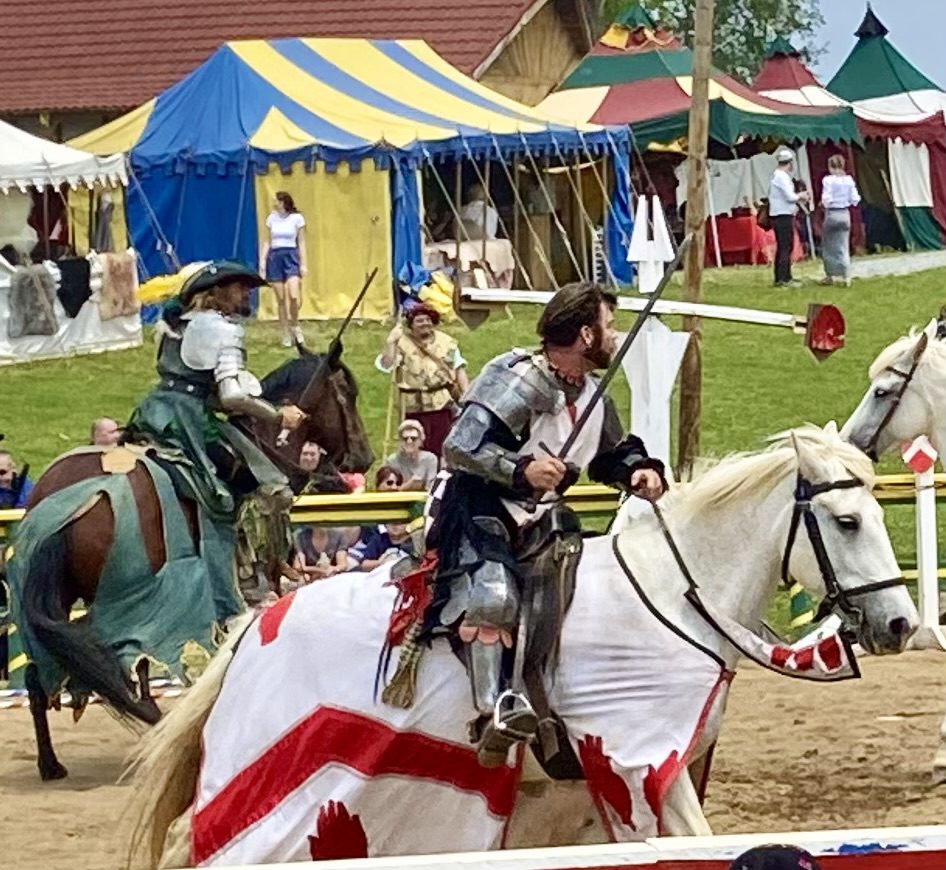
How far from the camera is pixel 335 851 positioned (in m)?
6.10

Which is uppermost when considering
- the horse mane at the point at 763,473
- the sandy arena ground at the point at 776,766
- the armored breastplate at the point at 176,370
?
the armored breastplate at the point at 176,370

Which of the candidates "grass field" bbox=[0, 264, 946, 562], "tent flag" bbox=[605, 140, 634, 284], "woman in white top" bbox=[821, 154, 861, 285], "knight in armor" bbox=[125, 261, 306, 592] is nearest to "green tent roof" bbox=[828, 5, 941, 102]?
"woman in white top" bbox=[821, 154, 861, 285]

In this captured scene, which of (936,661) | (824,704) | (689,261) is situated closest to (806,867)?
(824,704)

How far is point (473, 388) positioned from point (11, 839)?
10.2ft

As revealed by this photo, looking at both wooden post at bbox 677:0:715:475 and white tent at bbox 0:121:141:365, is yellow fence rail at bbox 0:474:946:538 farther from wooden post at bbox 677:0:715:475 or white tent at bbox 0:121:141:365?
white tent at bbox 0:121:141:365

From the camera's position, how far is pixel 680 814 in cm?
600

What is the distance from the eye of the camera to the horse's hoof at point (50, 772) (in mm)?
9414

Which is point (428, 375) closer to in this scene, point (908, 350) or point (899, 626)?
point (908, 350)

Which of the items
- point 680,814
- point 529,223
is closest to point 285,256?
point 529,223

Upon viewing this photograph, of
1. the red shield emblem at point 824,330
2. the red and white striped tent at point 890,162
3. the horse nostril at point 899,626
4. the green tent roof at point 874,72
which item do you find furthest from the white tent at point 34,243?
the green tent roof at point 874,72

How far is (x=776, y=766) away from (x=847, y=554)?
3.20 metres

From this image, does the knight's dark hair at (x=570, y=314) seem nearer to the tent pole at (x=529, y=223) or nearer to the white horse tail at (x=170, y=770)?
the white horse tail at (x=170, y=770)

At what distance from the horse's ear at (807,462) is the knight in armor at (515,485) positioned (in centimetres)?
37

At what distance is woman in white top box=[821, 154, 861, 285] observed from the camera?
29.1 m
